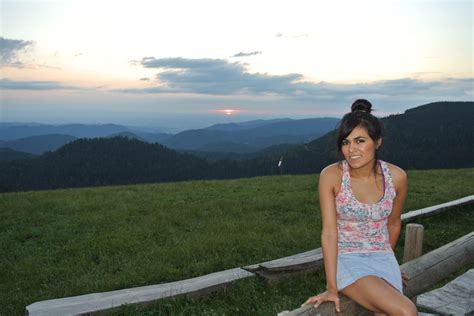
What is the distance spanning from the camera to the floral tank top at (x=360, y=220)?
4.18 m

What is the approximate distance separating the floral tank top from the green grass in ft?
9.38

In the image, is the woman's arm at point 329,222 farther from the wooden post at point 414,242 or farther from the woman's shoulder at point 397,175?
the wooden post at point 414,242

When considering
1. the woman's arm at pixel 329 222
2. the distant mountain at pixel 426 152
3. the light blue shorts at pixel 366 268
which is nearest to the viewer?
the light blue shorts at pixel 366 268

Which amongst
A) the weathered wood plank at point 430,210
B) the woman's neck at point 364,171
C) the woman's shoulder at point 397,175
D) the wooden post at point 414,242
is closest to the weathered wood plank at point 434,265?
the wooden post at point 414,242

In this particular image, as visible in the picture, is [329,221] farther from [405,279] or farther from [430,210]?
[430,210]

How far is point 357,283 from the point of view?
145 inches

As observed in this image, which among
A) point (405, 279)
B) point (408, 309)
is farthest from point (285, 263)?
point (408, 309)

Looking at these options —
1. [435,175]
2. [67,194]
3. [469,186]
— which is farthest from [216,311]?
[435,175]

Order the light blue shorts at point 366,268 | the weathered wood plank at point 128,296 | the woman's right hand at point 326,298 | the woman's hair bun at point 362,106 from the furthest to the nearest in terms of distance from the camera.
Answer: the weathered wood plank at point 128,296, the woman's hair bun at point 362,106, the light blue shorts at point 366,268, the woman's right hand at point 326,298

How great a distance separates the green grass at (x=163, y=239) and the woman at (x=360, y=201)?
9.52 feet

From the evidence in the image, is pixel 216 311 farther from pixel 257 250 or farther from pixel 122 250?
pixel 122 250

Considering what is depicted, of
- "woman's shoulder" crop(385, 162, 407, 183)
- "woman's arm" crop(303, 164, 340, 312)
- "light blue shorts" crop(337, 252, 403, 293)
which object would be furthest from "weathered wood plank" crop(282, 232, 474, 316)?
"woman's shoulder" crop(385, 162, 407, 183)

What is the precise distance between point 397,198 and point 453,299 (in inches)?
90.7

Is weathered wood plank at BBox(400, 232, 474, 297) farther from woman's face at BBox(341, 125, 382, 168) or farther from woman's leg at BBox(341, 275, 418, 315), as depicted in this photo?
woman's face at BBox(341, 125, 382, 168)
